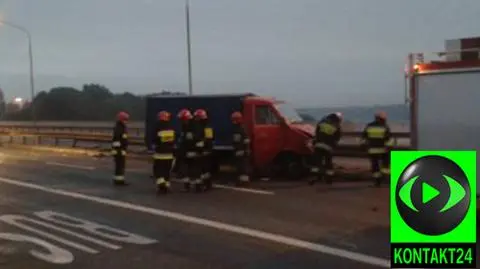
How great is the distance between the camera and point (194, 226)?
898 cm

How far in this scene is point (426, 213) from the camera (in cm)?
274

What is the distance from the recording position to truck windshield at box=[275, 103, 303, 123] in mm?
15133

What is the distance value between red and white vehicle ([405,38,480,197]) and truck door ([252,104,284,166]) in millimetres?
5929

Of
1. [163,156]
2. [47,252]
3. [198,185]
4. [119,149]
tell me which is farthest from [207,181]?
[47,252]

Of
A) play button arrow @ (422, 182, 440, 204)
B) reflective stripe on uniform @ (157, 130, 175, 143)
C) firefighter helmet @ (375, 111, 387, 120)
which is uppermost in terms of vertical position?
firefighter helmet @ (375, 111, 387, 120)

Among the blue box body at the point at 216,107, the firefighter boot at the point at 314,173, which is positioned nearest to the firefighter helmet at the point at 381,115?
the firefighter boot at the point at 314,173

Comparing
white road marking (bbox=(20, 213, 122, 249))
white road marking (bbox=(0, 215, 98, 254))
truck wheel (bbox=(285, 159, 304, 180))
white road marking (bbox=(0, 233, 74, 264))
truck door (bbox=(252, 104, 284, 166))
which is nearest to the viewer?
white road marking (bbox=(0, 233, 74, 264))

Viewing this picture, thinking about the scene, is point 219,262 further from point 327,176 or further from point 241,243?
point 327,176

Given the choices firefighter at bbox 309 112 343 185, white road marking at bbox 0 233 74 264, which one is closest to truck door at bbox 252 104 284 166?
firefighter at bbox 309 112 343 185

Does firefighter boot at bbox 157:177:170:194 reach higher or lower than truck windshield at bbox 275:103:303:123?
lower

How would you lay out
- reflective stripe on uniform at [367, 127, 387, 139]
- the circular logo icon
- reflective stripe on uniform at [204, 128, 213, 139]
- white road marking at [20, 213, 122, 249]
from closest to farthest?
1. the circular logo icon
2. white road marking at [20, 213, 122, 249]
3. reflective stripe on uniform at [204, 128, 213, 139]
4. reflective stripe on uniform at [367, 127, 387, 139]

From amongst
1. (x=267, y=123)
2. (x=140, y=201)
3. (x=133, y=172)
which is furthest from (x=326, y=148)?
(x=133, y=172)

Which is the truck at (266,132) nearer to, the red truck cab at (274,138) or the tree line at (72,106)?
the red truck cab at (274,138)

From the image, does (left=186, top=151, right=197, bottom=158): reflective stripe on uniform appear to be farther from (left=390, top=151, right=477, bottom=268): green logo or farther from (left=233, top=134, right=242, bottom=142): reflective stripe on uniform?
(left=390, top=151, right=477, bottom=268): green logo
